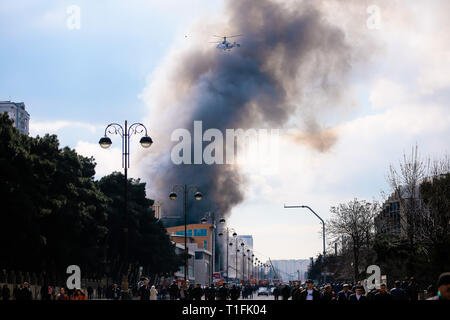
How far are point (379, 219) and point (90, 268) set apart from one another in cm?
3752

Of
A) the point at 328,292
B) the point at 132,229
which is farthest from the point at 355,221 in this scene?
the point at 328,292

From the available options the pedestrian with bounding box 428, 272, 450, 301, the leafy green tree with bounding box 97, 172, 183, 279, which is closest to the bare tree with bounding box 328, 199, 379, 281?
the leafy green tree with bounding box 97, 172, 183, 279

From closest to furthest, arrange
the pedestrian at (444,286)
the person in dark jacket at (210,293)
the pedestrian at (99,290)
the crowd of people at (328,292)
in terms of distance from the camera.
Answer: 1. the pedestrian at (444,286)
2. the crowd of people at (328,292)
3. the person in dark jacket at (210,293)
4. the pedestrian at (99,290)

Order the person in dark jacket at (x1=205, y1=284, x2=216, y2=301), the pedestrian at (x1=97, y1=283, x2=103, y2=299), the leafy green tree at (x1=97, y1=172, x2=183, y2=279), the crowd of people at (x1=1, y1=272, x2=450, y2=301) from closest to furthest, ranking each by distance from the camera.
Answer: the crowd of people at (x1=1, y1=272, x2=450, y2=301)
the person in dark jacket at (x1=205, y1=284, x2=216, y2=301)
the leafy green tree at (x1=97, y1=172, x2=183, y2=279)
the pedestrian at (x1=97, y1=283, x2=103, y2=299)

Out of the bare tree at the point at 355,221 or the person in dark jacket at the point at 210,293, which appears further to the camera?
the bare tree at the point at 355,221

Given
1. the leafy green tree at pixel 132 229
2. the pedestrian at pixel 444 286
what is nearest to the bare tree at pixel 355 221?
the leafy green tree at pixel 132 229

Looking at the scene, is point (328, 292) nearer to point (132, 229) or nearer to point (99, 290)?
point (132, 229)

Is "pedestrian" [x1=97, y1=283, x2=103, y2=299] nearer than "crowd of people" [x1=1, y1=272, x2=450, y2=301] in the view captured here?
No

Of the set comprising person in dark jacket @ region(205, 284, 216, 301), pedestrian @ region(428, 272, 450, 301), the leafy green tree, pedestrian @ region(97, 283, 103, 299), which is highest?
the leafy green tree

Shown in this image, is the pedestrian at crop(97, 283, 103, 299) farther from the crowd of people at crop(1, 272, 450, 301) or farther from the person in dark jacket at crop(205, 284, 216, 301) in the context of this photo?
the person in dark jacket at crop(205, 284, 216, 301)

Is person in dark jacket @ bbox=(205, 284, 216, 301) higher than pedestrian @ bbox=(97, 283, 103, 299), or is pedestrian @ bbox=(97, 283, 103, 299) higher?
person in dark jacket @ bbox=(205, 284, 216, 301)

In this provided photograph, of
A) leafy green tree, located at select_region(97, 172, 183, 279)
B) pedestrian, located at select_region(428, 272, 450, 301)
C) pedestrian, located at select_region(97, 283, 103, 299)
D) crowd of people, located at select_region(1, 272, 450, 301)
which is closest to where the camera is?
pedestrian, located at select_region(428, 272, 450, 301)

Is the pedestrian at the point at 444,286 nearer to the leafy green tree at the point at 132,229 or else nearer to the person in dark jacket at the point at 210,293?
the person in dark jacket at the point at 210,293
